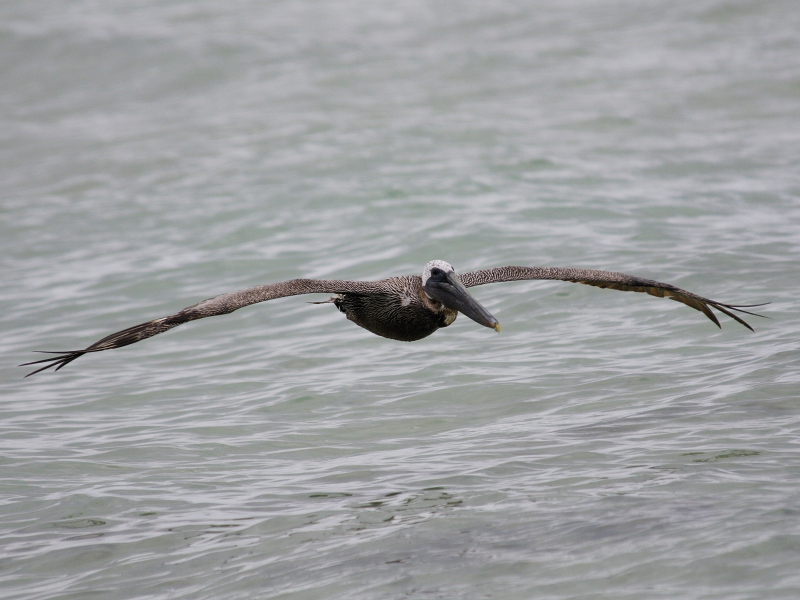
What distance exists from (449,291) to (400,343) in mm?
2773

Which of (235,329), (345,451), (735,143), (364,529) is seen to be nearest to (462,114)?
(735,143)

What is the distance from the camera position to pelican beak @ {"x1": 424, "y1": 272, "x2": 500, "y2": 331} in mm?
7469

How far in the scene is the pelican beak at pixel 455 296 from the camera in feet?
24.5

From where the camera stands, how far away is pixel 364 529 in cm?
624

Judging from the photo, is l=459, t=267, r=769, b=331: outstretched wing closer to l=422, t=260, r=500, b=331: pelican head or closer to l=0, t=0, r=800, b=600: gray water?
l=422, t=260, r=500, b=331: pelican head

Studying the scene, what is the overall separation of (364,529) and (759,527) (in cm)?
232

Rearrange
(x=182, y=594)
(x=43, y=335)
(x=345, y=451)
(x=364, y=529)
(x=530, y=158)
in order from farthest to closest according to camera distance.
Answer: (x=530, y=158)
(x=43, y=335)
(x=345, y=451)
(x=364, y=529)
(x=182, y=594)

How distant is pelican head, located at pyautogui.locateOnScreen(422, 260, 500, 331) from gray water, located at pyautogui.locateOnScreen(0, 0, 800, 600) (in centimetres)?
99

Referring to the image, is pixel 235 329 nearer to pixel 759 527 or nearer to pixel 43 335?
pixel 43 335

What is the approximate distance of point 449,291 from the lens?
772 cm

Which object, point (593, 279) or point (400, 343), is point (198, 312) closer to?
point (593, 279)

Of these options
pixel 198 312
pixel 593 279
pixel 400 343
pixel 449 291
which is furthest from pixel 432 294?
pixel 400 343

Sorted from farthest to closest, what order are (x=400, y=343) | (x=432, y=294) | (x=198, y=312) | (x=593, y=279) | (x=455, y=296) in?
(x=400, y=343)
(x=593, y=279)
(x=432, y=294)
(x=455, y=296)
(x=198, y=312)

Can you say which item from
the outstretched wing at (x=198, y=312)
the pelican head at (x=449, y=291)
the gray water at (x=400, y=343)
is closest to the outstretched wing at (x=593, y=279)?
the pelican head at (x=449, y=291)
